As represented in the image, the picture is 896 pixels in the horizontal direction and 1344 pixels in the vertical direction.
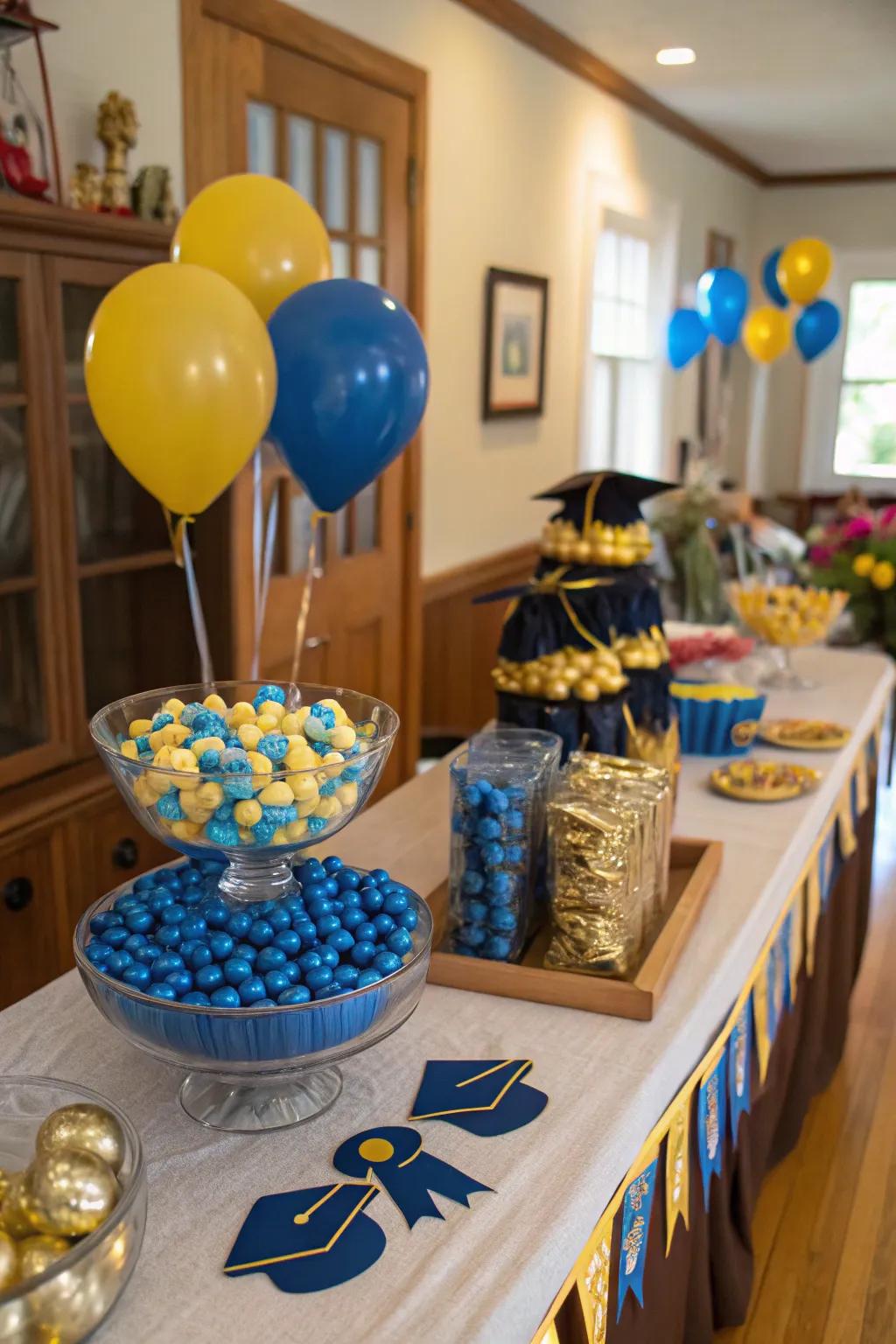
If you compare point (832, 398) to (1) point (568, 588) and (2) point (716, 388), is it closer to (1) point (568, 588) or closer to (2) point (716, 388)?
(2) point (716, 388)

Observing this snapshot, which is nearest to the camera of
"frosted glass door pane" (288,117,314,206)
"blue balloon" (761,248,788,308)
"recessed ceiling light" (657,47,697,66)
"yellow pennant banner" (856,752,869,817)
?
"yellow pennant banner" (856,752,869,817)

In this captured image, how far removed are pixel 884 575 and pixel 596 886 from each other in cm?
321

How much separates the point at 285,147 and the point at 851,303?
5.58m

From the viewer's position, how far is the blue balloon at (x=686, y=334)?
527 centimetres

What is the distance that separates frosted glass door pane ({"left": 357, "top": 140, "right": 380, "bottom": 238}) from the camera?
11.1 feet

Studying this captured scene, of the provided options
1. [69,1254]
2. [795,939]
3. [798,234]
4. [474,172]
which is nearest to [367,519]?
[474,172]

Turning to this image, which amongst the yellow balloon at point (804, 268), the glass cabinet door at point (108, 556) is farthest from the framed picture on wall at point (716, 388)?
the glass cabinet door at point (108, 556)

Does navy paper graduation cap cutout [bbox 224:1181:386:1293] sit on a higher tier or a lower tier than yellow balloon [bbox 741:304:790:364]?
lower

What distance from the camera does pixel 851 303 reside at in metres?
7.58

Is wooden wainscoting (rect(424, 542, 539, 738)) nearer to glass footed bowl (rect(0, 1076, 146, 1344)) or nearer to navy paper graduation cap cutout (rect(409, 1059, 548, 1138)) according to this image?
navy paper graduation cap cutout (rect(409, 1059, 548, 1138))

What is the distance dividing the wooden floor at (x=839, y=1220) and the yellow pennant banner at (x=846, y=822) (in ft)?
1.71

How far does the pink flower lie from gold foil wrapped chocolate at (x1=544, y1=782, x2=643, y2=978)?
3.33m

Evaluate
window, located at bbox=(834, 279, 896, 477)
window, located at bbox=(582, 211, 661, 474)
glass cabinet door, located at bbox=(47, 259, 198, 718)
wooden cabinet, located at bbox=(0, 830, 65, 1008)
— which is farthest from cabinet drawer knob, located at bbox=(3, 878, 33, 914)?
window, located at bbox=(834, 279, 896, 477)

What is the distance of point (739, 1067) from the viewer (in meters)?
1.52
